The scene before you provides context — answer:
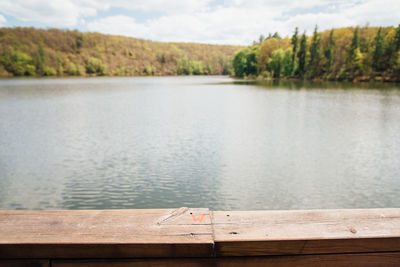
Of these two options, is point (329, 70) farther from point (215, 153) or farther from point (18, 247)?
point (18, 247)

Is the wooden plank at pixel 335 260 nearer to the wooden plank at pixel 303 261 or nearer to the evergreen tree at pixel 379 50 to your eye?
the wooden plank at pixel 303 261

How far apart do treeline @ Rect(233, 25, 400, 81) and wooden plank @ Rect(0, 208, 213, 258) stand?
95163mm

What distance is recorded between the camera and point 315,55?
95.4 metres

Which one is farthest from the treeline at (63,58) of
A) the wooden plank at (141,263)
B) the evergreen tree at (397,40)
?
the wooden plank at (141,263)

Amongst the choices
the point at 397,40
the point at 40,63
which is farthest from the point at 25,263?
the point at 40,63

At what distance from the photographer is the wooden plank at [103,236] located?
4.09ft

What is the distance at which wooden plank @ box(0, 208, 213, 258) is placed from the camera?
125cm

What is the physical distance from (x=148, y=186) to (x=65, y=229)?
937 centimetres

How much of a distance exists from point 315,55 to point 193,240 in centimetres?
10571

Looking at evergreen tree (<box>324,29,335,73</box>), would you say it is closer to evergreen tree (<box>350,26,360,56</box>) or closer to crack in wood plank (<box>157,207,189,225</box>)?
evergreen tree (<box>350,26,360,56</box>)

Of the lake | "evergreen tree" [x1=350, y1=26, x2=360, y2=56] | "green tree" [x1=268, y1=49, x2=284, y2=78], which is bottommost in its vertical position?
the lake

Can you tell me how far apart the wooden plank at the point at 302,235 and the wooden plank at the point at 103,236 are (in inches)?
3.9

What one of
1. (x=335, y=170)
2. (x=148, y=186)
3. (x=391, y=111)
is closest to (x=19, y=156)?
(x=148, y=186)

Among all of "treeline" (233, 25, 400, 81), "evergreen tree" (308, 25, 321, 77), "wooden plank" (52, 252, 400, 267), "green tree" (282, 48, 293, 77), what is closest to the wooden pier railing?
"wooden plank" (52, 252, 400, 267)
